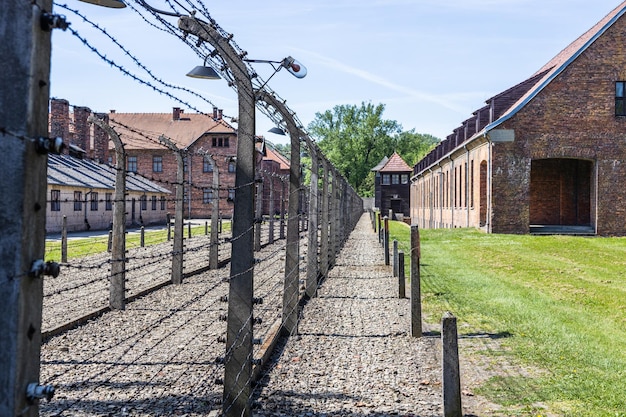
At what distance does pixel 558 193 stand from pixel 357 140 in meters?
66.9

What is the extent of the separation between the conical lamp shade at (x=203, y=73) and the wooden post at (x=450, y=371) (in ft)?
16.0

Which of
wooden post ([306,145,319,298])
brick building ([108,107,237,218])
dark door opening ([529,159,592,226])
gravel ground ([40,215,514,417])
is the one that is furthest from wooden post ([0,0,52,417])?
brick building ([108,107,237,218])

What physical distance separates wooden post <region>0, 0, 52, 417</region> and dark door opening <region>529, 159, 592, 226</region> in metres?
32.0

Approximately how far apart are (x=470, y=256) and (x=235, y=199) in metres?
15.2

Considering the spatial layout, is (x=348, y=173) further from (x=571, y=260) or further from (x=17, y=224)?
(x=17, y=224)

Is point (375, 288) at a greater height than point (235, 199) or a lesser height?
lesser

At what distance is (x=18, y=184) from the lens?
82.7 inches

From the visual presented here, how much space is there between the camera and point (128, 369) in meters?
6.68

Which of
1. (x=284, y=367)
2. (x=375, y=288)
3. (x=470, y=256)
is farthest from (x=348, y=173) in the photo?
(x=284, y=367)

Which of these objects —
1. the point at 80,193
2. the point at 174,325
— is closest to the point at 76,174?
the point at 80,193

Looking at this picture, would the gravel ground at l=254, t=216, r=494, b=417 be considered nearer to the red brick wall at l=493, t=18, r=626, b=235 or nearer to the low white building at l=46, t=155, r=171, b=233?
the red brick wall at l=493, t=18, r=626, b=235

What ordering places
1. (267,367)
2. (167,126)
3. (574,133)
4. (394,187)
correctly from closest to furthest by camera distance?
(267,367), (574,133), (167,126), (394,187)

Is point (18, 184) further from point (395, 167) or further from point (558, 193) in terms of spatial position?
point (395, 167)

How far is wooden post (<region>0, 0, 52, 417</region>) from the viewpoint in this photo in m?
2.09
